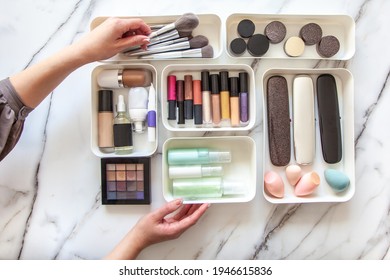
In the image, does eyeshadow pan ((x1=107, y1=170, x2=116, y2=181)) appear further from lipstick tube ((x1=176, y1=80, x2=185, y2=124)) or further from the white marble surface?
lipstick tube ((x1=176, y1=80, x2=185, y2=124))

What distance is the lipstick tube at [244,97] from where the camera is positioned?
2.91 feet

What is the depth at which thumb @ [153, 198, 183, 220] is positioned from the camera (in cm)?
85

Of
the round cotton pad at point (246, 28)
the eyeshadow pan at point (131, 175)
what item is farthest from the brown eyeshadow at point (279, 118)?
the eyeshadow pan at point (131, 175)

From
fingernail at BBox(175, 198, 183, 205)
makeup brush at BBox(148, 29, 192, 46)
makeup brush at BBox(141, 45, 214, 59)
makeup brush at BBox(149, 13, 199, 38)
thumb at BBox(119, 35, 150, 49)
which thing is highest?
makeup brush at BBox(149, 13, 199, 38)

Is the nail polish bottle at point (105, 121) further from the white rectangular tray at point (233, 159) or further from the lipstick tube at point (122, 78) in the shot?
the white rectangular tray at point (233, 159)

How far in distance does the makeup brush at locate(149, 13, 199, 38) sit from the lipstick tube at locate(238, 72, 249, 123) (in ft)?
0.51

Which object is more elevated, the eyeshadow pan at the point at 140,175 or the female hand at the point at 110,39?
the female hand at the point at 110,39

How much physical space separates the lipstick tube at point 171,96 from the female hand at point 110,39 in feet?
0.34

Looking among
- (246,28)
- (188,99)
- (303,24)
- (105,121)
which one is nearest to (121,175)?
(105,121)

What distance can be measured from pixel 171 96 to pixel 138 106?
0.26ft

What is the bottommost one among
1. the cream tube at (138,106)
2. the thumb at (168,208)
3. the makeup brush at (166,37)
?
the thumb at (168,208)

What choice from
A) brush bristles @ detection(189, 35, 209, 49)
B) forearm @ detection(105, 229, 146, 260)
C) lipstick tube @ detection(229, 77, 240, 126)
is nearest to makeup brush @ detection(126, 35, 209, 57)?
brush bristles @ detection(189, 35, 209, 49)
